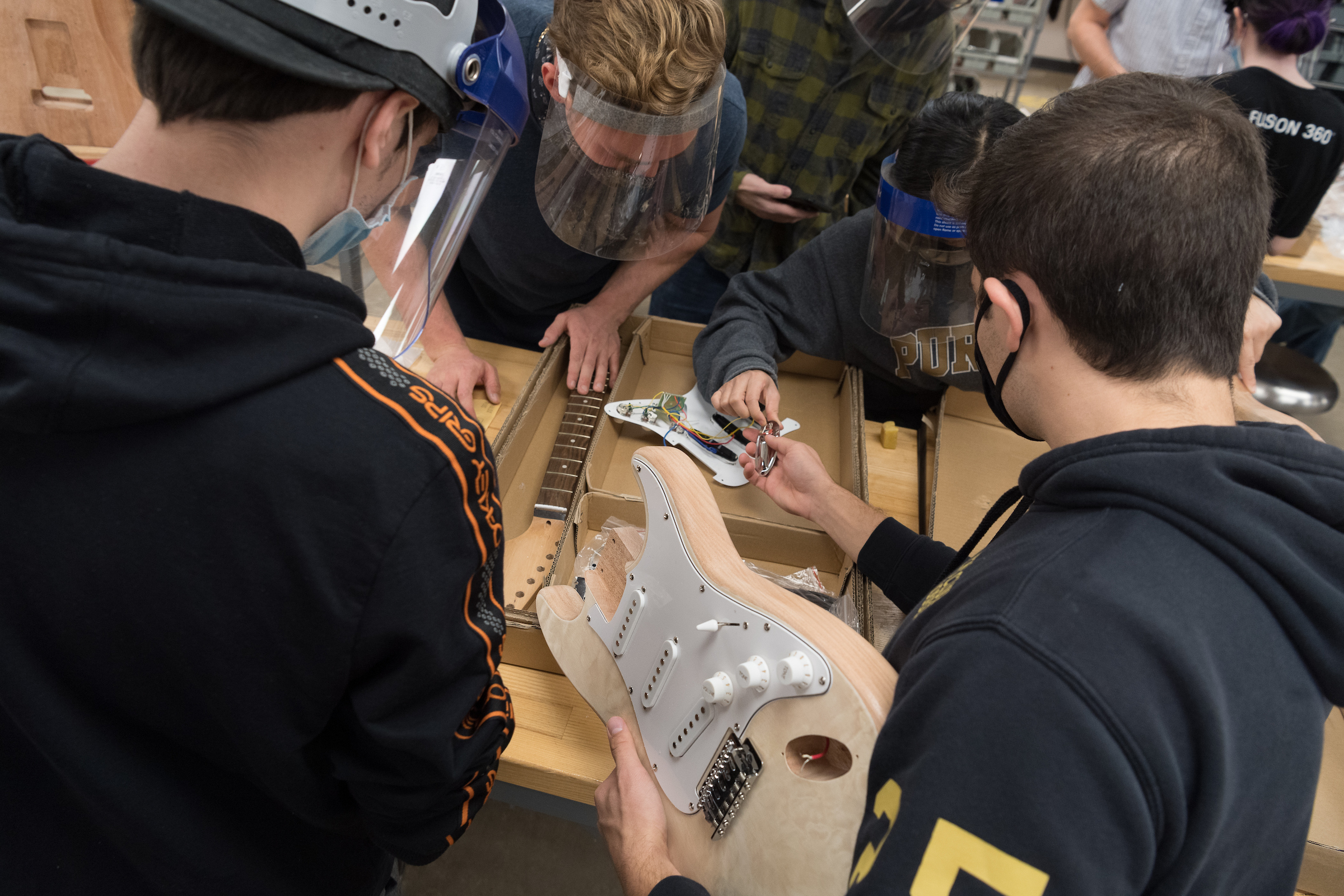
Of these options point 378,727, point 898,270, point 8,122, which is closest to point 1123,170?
point 898,270

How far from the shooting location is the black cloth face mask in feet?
2.55

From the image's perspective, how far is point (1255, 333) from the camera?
1.17 meters

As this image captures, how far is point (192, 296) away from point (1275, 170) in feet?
9.00

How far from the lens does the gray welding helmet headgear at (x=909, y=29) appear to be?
5.14ft

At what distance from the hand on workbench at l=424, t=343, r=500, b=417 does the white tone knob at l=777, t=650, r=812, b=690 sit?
930mm

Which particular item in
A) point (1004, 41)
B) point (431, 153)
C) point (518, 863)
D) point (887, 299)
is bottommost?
Result: point (518, 863)

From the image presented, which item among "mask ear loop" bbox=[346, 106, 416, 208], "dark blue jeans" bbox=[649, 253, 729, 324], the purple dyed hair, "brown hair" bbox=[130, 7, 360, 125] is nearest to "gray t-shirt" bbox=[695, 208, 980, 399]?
"dark blue jeans" bbox=[649, 253, 729, 324]

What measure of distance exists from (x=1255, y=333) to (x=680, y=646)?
3.30 ft

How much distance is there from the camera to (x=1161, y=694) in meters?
0.54

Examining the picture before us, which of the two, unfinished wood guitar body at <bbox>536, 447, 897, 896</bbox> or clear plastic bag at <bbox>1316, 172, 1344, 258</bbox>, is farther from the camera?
clear plastic bag at <bbox>1316, 172, 1344, 258</bbox>

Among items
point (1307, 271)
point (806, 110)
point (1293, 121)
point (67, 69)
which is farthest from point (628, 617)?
point (1307, 271)

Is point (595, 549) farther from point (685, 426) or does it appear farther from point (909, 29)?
point (909, 29)

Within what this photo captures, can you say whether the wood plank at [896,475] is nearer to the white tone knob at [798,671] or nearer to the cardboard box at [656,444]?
the cardboard box at [656,444]

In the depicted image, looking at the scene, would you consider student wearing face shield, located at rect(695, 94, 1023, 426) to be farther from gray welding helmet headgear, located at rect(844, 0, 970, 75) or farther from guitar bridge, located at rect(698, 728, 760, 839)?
guitar bridge, located at rect(698, 728, 760, 839)
